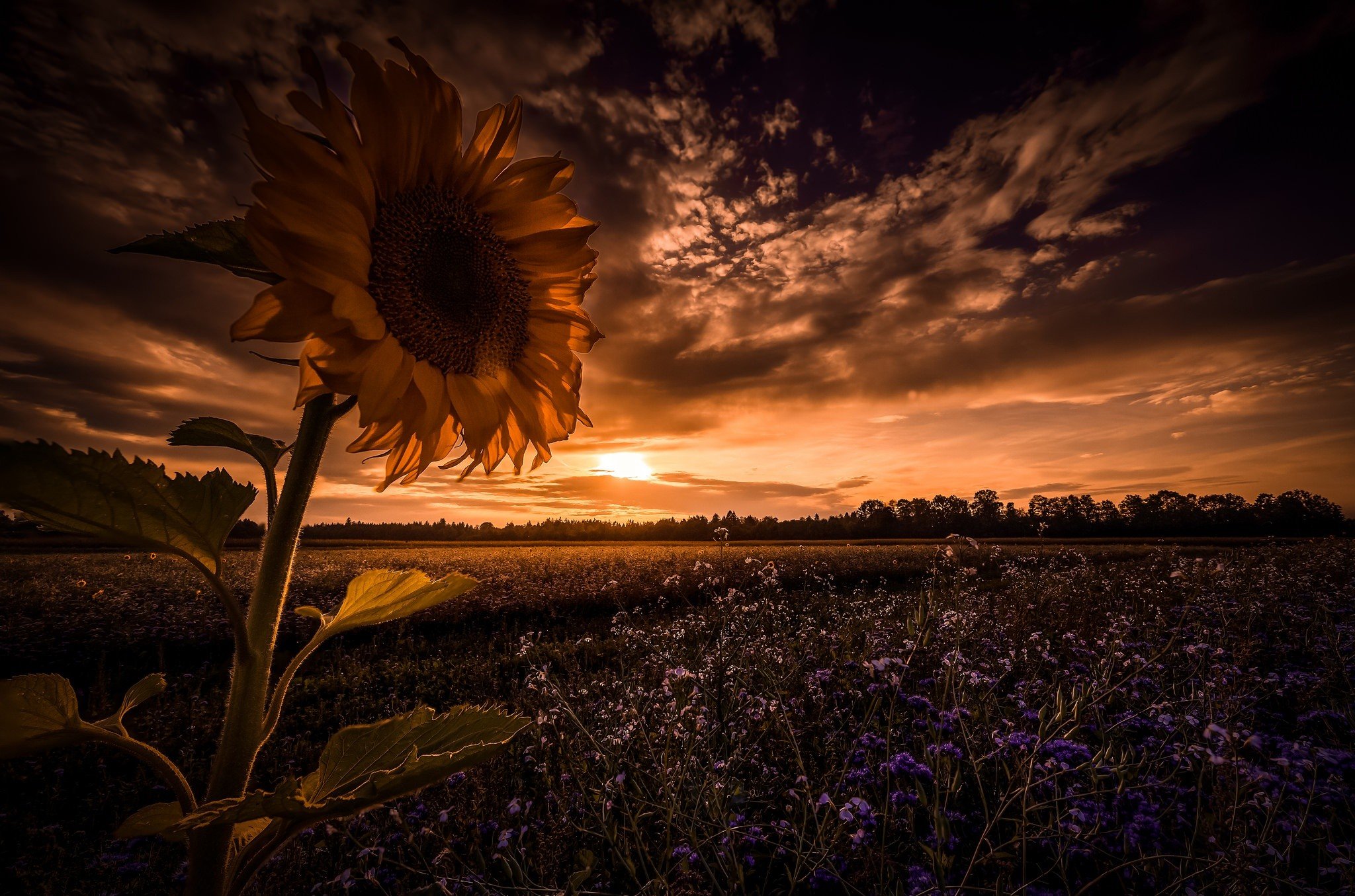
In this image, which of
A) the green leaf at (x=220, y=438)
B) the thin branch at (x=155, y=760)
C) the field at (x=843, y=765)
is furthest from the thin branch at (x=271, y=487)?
the field at (x=843, y=765)

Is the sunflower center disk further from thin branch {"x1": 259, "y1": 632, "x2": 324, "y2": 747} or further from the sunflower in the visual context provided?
thin branch {"x1": 259, "y1": 632, "x2": 324, "y2": 747}

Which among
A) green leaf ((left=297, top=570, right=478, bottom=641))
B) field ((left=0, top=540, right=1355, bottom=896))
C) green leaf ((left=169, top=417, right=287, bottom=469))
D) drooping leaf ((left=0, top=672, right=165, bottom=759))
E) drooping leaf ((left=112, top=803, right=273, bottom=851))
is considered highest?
green leaf ((left=169, top=417, right=287, bottom=469))

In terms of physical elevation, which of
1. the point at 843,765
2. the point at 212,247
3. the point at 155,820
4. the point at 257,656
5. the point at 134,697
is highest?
the point at 212,247

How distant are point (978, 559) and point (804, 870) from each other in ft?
60.5

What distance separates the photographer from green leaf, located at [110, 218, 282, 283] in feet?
2.32

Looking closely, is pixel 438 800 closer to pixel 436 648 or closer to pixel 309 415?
pixel 309 415

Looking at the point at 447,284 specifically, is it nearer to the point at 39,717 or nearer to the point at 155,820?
the point at 39,717

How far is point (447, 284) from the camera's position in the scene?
3.51ft

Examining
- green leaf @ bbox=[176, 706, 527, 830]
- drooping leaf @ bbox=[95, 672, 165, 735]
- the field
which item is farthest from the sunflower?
the field

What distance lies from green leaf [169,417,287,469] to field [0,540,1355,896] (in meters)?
2.04

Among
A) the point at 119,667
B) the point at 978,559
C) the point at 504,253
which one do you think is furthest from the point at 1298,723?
the point at 978,559

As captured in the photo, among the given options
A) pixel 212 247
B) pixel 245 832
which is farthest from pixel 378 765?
pixel 212 247

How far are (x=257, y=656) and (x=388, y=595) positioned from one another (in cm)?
21

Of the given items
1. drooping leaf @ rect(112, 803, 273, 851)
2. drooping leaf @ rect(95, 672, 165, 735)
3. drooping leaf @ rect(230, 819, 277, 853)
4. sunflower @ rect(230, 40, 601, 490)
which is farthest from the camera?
drooping leaf @ rect(230, 819, 277, 853)
